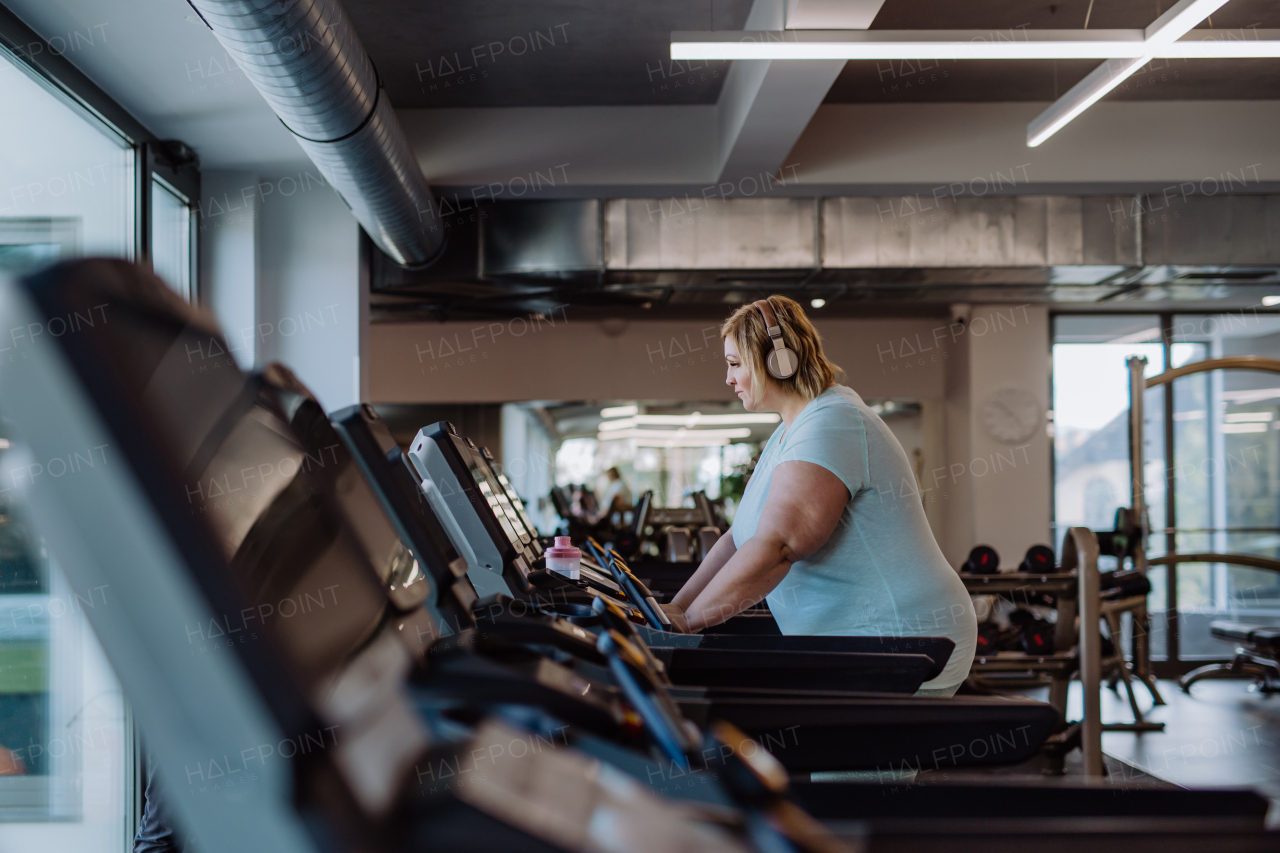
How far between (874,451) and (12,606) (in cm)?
264

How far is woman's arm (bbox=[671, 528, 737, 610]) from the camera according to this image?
2109 mm

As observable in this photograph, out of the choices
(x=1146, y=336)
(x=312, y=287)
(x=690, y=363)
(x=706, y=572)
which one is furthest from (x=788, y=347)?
(x=1146, y=336)

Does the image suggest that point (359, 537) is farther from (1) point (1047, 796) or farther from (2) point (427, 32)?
(2) point (427, 32)

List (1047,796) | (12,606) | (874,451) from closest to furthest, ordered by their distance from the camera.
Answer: (1047,796) < (874,451) < (12,606)

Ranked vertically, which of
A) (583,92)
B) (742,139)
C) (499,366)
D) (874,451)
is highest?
(583,92)

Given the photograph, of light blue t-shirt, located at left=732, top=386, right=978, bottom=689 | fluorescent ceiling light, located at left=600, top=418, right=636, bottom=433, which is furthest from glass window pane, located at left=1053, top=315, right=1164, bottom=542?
light blue t-shirt, located at left=732, top=386, right=978, bottom=689

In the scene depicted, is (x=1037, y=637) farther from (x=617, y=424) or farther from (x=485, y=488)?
(x=617, y=424)

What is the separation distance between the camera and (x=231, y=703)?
59 centimetres

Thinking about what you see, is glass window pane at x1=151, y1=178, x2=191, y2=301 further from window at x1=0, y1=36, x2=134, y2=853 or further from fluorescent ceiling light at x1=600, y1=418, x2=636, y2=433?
fluorescent ceiling light at x1=600, y1=418, x2=636, y2=433

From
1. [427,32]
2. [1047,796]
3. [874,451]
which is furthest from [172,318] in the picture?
[427,32]

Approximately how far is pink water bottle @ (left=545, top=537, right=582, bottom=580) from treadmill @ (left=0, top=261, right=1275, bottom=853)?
142 centimetres

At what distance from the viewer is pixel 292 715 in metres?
0.59

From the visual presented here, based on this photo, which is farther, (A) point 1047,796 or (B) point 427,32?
(B) point 427,32

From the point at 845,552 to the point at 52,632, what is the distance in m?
2.77
